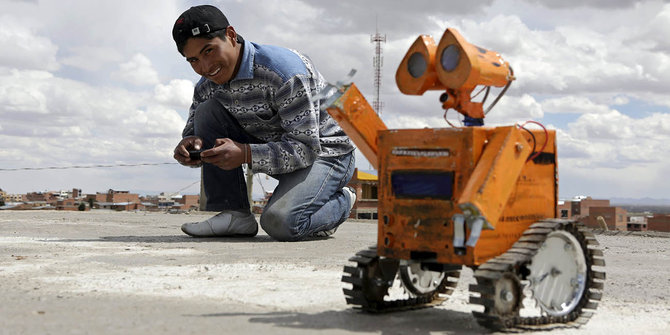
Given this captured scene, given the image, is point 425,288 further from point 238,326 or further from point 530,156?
point 238,326

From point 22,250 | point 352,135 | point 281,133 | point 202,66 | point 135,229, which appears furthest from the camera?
point 135,229

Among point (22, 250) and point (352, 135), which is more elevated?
point (352, 135)

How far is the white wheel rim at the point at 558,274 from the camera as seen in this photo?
251 cm

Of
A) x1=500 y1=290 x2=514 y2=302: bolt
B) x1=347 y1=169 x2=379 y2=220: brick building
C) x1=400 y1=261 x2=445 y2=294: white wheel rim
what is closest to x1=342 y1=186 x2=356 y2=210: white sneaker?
x1=400 y1=261 x2=445 y2=294: white wheel rim

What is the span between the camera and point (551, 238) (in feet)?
8.39

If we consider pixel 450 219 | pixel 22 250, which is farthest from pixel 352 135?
pixel 22 250

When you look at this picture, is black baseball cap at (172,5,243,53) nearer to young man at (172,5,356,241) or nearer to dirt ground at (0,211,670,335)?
young man at (172,5,356,241)

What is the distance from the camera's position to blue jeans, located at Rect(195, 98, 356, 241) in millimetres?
5395

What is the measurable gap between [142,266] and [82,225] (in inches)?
148

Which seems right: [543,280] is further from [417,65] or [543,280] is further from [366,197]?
[366,197]

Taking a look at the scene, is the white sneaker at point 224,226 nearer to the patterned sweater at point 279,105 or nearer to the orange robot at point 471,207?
the patterned sweater at point 279,105

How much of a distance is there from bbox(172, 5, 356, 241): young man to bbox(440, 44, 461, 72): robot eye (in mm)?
2569

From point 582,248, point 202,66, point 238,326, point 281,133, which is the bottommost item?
point 238,326

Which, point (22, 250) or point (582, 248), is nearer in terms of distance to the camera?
point (582, 248)
